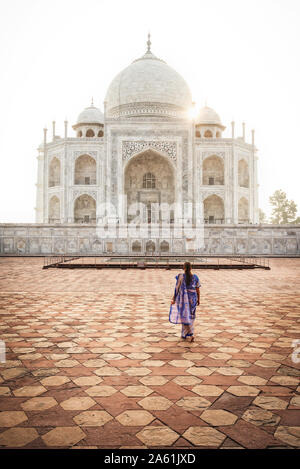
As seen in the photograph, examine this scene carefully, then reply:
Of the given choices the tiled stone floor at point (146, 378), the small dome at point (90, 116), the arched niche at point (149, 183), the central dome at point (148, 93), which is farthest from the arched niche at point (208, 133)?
the tiled stone floor at point (146, 378)

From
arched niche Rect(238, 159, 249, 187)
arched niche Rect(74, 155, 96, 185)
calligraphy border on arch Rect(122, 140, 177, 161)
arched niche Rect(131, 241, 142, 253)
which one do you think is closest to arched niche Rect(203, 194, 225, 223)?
arched niche Rect(238, 159, 249, 187)

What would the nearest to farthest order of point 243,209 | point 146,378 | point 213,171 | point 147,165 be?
point 146,378, point 213,171, point 147,165, point 243,209

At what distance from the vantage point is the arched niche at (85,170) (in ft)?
80.2

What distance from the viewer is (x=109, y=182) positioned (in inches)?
855

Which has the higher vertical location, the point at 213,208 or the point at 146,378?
the point at 213,208

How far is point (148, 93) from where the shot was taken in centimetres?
2519

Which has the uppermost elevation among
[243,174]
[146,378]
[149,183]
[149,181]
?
[243,174]

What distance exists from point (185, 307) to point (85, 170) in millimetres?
22490

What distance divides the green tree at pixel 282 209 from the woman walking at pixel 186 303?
104ft

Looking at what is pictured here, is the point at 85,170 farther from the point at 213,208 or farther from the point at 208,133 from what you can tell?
the point at 208,133

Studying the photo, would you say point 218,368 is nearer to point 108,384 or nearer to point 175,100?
point 108,384

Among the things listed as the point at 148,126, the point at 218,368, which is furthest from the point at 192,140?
the point at 218,368

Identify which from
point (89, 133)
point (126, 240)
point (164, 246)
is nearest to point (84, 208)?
point (89, 133)

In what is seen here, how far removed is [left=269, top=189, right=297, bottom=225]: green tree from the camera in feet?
108
